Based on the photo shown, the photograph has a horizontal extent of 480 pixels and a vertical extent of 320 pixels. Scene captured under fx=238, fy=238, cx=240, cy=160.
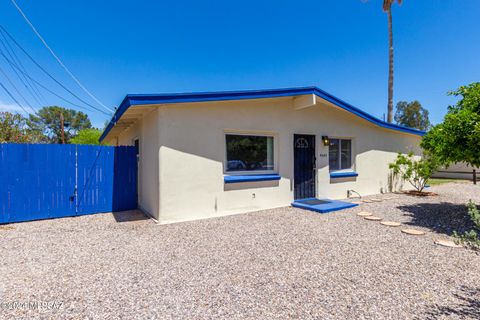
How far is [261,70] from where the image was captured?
14719mm

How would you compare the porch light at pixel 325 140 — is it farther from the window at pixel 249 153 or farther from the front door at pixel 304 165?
the window at pixel 249 153

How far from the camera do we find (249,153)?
7.06m

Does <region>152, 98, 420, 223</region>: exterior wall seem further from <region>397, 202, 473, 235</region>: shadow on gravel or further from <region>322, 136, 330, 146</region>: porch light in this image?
<region>397, 202, 473, 235</region>: shadow on gravel

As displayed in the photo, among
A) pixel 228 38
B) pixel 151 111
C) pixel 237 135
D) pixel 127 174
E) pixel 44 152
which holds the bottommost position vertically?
pixel 127 174

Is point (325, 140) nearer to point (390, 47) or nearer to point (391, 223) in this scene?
point (391, 223)

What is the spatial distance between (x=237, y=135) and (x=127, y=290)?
4.80 metres

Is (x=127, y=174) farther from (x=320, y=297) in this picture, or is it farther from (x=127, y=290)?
(x=320, y=297)

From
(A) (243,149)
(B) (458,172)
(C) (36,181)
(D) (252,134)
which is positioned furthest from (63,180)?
(B) (458,172)

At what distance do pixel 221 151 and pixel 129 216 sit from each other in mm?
3168

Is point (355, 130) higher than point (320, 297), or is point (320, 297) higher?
point (355, 130)

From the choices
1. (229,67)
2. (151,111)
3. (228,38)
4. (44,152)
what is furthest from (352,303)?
(229,67)

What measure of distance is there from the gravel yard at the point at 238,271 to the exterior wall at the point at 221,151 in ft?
2.45

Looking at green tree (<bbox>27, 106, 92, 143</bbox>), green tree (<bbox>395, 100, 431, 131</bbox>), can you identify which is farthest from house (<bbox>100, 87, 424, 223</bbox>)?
green tree (<bbox>27, 106, 92, 143</bbox>)

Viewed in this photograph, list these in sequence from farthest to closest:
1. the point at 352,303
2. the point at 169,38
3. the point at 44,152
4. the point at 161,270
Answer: the point at 169,38 < the point at 44,152 < the point at 161,270 < the point at 352,303
